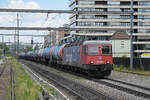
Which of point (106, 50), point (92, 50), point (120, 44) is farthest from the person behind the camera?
point (120, 44)

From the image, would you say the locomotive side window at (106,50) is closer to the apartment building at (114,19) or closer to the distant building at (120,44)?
the distant building at (120,44)

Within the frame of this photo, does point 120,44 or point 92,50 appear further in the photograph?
point 120,44

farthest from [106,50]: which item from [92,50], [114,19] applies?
[114,19]

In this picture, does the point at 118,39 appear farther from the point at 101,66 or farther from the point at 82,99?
the point at 82,99

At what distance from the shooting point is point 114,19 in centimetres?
8531

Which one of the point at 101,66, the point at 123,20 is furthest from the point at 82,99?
the point at 123,20

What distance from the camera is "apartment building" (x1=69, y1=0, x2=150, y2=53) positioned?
270 ft

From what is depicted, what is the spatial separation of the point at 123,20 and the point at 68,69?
59.0m

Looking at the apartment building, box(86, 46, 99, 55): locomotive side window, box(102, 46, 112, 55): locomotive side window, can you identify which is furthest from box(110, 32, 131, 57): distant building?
box(86, 46, 99, 55): locomotive side window

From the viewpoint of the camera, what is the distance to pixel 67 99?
1138cm

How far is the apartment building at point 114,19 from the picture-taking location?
82.3 m

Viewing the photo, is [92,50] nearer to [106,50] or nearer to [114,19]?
[106,50]

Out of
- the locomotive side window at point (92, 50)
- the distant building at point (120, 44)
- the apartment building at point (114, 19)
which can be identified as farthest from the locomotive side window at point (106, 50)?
the apartment building at point (114, 19)

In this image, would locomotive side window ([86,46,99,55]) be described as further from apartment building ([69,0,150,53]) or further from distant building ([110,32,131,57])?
apartment building ([69,0,150,53])
